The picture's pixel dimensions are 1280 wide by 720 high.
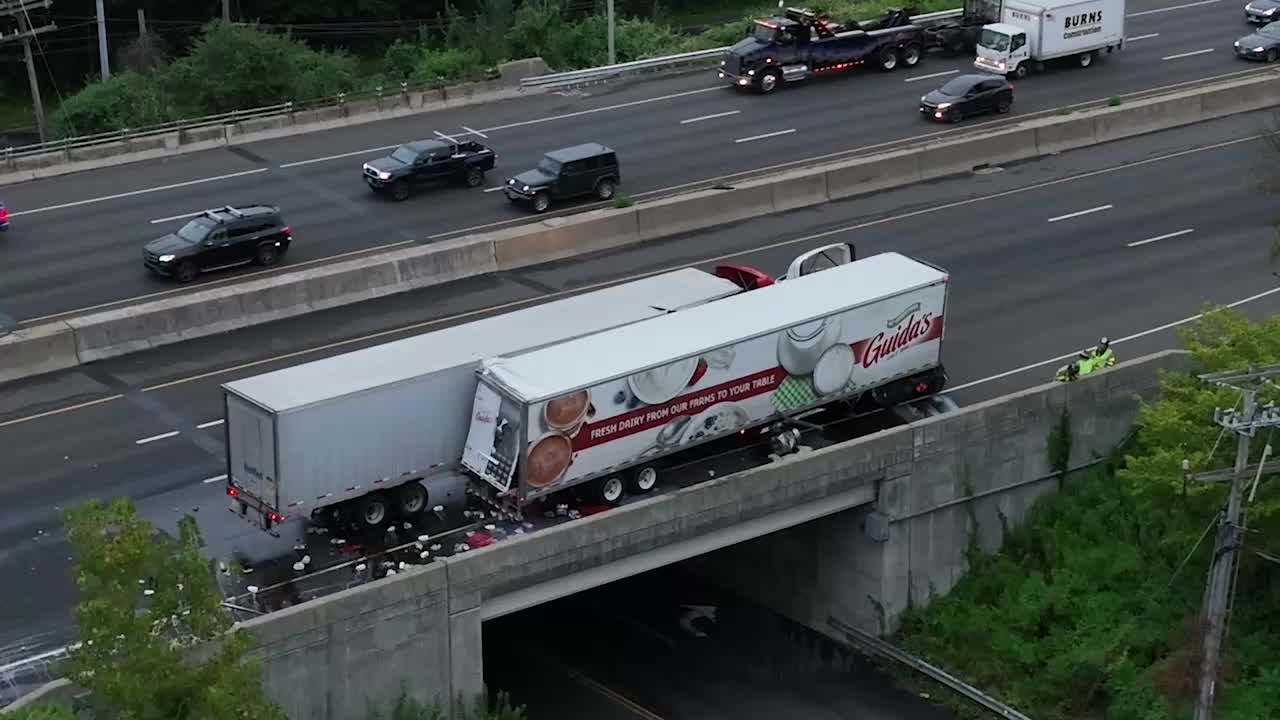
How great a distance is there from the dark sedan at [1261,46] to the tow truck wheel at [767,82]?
15777mm

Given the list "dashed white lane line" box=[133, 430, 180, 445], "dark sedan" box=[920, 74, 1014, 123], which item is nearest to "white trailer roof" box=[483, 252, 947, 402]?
"dashed white lane line" box=[133, 430, 180, 445]

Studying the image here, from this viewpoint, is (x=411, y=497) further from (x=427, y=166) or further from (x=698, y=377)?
(x=427, y=166)

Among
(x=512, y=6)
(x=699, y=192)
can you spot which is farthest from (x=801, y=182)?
(x=512, y=6)

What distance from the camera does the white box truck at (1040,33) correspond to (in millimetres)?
61812

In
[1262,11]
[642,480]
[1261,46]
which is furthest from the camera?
[1262,11]

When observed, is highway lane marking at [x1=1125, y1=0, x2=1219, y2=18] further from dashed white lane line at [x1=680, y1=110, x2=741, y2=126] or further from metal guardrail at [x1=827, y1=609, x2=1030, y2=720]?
metal guardrail at [x1=827, y1=609, x2=1030, y2=720]

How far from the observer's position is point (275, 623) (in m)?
30.0

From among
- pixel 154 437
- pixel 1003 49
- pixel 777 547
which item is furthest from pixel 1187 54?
pixel 154 437

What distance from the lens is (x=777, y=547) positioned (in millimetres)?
40500

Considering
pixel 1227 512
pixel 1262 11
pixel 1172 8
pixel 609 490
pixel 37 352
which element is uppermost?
pixel 1262 11

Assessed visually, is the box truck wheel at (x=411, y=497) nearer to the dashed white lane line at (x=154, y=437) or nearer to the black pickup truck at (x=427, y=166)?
the dashed white lane line at (x=154, y=437)

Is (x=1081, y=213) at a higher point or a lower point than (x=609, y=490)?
higher

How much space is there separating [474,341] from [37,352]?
36.1ft

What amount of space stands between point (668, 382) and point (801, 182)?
17613mm
